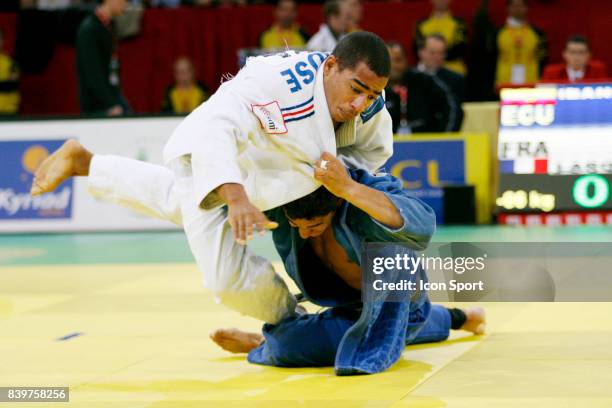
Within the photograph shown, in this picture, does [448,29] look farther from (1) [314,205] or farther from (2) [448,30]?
(1) [314,205]

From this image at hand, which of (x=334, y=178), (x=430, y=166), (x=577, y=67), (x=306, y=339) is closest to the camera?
(x=334, y=178)

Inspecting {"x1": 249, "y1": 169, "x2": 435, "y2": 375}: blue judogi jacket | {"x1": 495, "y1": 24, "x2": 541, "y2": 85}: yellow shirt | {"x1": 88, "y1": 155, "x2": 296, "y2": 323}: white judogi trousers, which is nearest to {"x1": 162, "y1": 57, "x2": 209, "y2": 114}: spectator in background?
{"x1": 495, "y1": 24, "x2": 541, "y2": 85}: yellow shirt

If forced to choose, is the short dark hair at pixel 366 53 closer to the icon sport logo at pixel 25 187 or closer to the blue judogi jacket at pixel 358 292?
the blue judogi jacket at pixel 358 292

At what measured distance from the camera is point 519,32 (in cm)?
1287

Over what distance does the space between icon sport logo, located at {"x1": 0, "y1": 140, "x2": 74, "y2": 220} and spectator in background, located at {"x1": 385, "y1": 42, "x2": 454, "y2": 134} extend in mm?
3257

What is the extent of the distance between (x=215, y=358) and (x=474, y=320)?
125cm

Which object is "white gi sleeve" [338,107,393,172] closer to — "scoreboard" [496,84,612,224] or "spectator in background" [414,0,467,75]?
"scoreboard" [496,84,612,224]

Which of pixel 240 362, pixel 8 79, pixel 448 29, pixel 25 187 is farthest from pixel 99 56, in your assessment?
pixel 240 362

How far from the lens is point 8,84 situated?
14078 millimetres

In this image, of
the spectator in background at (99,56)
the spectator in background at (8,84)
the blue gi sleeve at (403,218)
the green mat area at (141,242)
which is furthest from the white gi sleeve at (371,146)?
the spectator in background at (8,84)

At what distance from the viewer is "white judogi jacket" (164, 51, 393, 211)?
14.9ft

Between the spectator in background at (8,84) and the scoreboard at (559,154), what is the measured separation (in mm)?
7394

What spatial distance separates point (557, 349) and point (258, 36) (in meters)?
9.30

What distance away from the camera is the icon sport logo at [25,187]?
1076 cm
